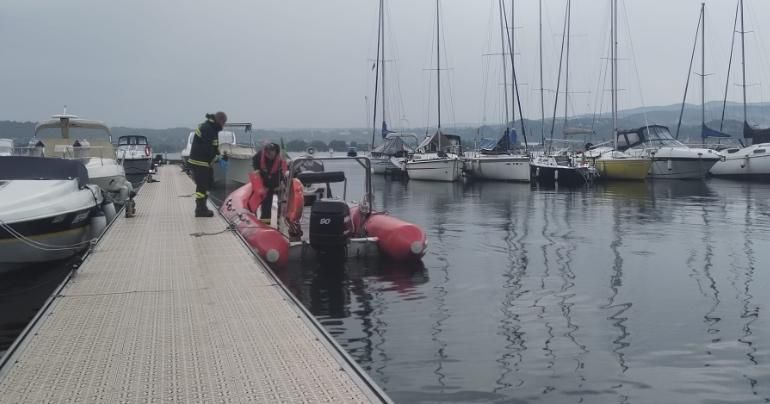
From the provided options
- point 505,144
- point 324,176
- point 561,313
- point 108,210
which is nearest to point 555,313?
point 561,313

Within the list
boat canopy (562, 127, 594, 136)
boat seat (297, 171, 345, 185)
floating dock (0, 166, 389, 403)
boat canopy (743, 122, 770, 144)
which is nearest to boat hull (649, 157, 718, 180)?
boat canopy (562, 127, 594, 136)

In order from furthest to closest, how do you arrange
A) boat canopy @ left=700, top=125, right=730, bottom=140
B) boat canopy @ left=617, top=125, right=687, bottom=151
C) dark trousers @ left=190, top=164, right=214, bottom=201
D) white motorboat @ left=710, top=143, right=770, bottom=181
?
boat canopy @ left=700, top=125, right=730, bottom=140
boat canopy @ left=617, top=125, right=687, bottom=151
white motorboat @ left=710, top=143, right=770, bottom=181
dark trousers @ left=190, top=164, right=214, bottom=201

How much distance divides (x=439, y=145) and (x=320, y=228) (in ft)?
110

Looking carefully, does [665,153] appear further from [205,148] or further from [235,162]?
[205,148]

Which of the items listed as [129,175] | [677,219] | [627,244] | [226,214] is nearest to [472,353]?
[226,214]

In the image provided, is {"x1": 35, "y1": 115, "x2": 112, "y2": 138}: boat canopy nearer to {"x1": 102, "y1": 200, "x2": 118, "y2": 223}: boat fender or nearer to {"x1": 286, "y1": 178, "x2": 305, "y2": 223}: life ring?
{"x1": 102, "y1": 200, "x2": 118, "y2": 223}: boat fender

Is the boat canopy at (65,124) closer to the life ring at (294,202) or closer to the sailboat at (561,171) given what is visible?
the life ring at (294,202)

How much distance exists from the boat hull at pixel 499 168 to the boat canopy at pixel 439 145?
15.2 feet

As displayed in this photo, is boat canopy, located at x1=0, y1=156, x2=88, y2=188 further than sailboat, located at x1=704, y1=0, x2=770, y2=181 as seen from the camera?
No

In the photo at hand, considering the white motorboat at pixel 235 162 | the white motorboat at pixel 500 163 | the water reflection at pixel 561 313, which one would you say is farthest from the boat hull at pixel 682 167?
the white motorboat at pixel 235 162

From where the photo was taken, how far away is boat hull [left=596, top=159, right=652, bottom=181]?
36.7m

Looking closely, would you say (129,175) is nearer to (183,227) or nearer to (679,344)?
(183,227)

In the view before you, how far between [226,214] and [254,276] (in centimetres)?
574

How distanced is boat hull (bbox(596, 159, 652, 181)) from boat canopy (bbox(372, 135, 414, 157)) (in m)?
13.6
